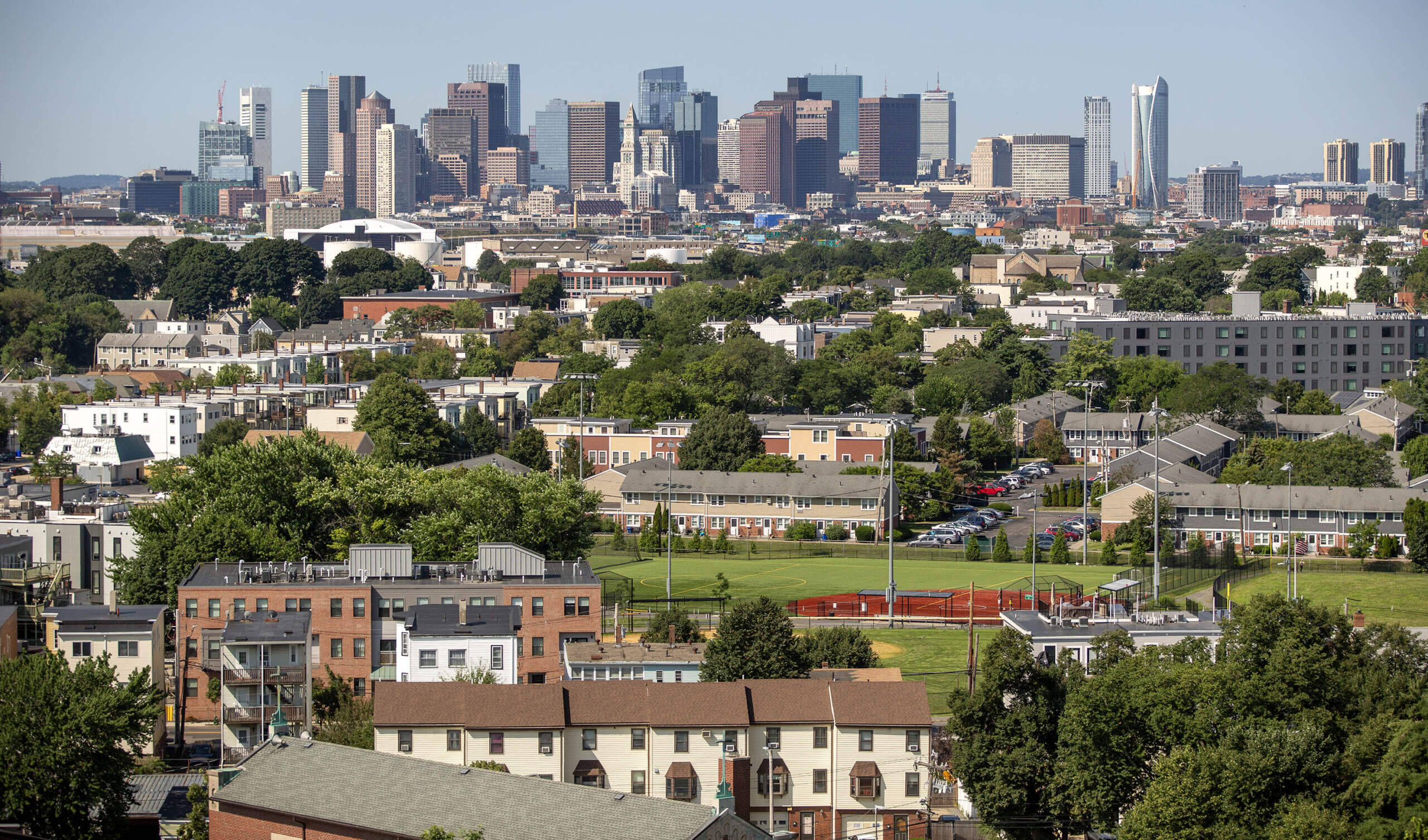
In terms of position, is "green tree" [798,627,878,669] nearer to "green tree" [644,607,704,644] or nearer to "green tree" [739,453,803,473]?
"green tree" [644,607,704,644]

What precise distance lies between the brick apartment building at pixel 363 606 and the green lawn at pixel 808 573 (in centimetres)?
971

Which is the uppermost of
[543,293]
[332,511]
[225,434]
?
[543,293]

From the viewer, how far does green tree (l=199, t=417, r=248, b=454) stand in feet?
214

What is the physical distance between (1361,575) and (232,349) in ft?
222

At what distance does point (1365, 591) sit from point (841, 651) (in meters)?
19.1

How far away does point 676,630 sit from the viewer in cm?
3600

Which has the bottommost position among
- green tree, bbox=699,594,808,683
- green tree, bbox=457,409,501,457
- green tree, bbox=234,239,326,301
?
green tree, bbox=699,594,808,683

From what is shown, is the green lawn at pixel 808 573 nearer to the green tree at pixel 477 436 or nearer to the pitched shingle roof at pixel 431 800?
the green tree at pixel 477 436

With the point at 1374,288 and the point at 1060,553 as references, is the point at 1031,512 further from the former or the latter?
the point at 1374,288

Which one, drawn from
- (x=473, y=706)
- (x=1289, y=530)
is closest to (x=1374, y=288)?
(x=1289, y=530)

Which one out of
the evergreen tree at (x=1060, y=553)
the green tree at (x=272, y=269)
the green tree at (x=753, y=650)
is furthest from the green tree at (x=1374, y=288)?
the green tree at (x=753, y=650)

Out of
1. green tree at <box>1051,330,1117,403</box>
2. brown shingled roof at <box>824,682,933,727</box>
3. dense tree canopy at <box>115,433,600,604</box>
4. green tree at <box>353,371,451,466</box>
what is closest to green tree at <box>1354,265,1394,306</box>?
green tree at <box>1051,330,1117,403</box>

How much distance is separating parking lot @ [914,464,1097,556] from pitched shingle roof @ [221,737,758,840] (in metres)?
30.1

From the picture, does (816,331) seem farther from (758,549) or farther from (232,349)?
(758,549)
